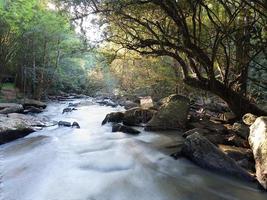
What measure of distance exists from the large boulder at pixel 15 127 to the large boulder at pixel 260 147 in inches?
225

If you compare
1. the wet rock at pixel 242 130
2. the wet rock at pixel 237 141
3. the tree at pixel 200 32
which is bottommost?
the wet rock at pixel 237 141

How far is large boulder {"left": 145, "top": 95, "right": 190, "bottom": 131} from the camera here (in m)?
10.3

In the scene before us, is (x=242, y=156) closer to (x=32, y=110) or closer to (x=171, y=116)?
(x=171, y=116)

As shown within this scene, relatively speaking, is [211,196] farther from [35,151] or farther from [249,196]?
[35,151]

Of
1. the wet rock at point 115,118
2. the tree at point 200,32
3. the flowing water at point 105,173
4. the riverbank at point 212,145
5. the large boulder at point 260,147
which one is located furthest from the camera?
the wet rock at point 115,118

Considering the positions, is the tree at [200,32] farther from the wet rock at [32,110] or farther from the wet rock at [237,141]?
the wet rock at [32,110]

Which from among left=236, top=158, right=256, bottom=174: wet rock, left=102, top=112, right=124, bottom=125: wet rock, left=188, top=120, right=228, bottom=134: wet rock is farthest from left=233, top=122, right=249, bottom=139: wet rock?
left=102, top=112, right=124, bottom=125: wet rock

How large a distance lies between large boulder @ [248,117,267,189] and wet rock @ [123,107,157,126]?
4.86 meters

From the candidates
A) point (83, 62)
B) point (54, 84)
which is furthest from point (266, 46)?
point (83, 62)

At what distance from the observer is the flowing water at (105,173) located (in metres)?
5.20

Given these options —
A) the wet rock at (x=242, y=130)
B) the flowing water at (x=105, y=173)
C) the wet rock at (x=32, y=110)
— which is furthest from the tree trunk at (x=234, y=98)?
the wet rock at (x=32, y=110)

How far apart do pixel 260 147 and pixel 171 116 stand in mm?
4752

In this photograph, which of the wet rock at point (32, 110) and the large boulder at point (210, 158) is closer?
Result: the large boulder at point (210, 158)

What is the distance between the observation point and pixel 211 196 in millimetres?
5203
